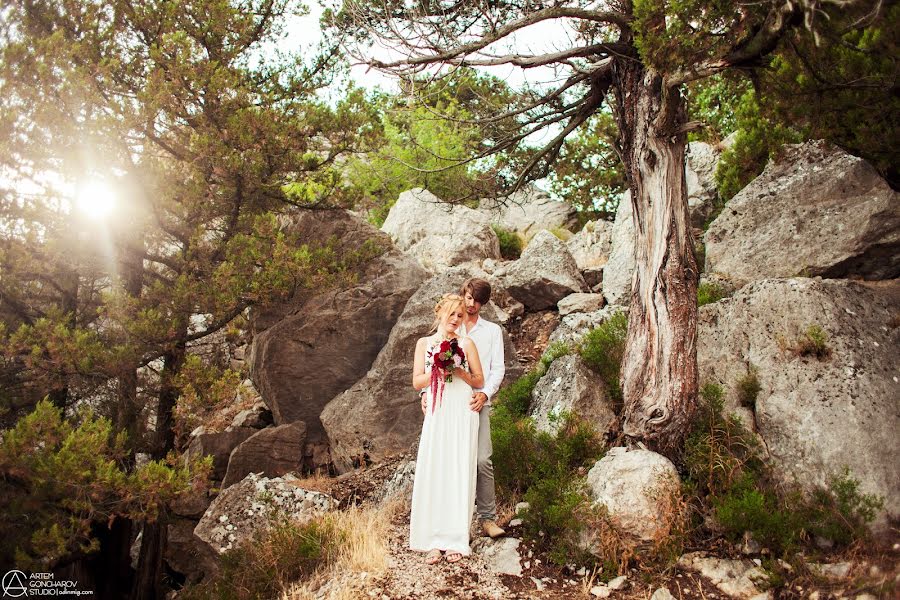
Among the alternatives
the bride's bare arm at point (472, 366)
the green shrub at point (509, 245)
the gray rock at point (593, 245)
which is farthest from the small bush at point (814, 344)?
the green shrub at point (509, 245)

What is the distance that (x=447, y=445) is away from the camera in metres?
6.21

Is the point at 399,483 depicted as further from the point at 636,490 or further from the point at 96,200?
the point at 96,200

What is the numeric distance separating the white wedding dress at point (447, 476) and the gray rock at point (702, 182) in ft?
31.3

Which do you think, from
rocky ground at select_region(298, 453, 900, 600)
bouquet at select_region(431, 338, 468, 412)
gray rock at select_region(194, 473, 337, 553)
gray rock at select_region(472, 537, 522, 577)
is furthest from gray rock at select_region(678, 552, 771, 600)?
gray rock at select_region(194, 473, 337, 553)

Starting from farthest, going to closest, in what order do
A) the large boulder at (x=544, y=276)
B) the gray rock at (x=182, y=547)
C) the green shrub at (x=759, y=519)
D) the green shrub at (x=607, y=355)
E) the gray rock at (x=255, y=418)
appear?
the large boulder at (x=544, y=276), the gray rock at (x=255, y=418), the gray rock at (x=182, y=547), the green shrub at (x=607, y=355), the green shrub at (x=759, y=519)

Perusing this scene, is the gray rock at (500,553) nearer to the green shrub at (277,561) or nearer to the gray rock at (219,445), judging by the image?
the green shrub at (277,561)

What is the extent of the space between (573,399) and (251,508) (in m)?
5.01

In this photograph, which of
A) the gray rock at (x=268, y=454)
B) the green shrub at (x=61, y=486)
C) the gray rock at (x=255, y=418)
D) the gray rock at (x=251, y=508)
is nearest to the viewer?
the green shrub at (x=61, y=486)

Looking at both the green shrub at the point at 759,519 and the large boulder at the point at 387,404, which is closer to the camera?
the green shrub at the point at 759,519

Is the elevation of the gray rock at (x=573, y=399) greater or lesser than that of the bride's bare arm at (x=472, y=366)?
lesser

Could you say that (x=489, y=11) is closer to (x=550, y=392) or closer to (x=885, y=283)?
(x=550, y=392)

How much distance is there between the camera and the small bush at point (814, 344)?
23.5 ft

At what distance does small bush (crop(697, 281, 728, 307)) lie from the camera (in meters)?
9.34

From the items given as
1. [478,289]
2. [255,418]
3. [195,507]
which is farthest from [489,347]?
[195,507]
